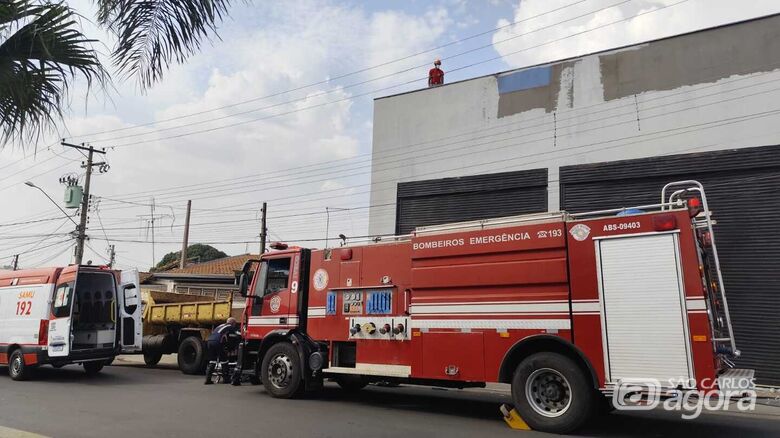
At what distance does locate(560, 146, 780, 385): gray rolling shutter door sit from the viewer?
11.4 meters

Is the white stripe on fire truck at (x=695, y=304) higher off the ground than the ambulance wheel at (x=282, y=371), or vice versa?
the white stripe on fire truck at (x=695, y=304)

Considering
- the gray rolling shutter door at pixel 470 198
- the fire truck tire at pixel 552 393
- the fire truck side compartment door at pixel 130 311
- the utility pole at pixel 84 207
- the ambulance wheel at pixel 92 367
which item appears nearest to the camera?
the fire truck tire at pixel 552 393

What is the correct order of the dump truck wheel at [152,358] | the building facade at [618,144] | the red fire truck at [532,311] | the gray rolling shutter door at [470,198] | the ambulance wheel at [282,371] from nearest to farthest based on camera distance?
the red fire truck at [532,311] < the ambulance wheel at [282,371] < the building facade at [618,144] < the gray rolling shutter door at [470,198] < the dump truck wheel at [152,358]

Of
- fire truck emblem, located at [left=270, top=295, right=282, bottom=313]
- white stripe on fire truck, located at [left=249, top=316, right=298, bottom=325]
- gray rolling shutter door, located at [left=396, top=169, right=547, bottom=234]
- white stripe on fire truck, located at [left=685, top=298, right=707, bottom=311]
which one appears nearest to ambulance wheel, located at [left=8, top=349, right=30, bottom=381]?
white stripe on fire truck, located at [left=249, top=316, right=298, bottom=325]

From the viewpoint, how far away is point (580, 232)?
7.09 m

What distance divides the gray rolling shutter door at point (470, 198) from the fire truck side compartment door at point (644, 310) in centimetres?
770

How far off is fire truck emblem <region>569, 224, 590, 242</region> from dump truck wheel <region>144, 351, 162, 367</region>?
43.5ft

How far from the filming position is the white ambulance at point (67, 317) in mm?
12117

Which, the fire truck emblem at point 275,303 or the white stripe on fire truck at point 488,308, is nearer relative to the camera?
the white stripe on fire truck at point 488,308

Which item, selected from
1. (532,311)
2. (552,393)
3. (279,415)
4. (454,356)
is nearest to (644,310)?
(532,311)

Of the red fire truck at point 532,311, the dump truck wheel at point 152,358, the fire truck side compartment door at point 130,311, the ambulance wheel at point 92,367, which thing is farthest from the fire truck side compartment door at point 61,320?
the red fire truck at point 532,311

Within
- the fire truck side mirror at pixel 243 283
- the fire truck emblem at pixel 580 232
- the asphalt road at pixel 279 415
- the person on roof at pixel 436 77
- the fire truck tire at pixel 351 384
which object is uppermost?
the person on roof at pixel 436 77

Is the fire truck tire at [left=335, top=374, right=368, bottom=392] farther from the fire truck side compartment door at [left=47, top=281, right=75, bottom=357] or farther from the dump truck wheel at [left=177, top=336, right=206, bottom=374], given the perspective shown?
the fire truck side compartment door at [left=47, top=281, right=75, bottom=357]

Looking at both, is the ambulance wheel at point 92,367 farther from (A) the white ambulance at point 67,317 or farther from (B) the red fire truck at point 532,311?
(B) the red fire truck at point 532,311
